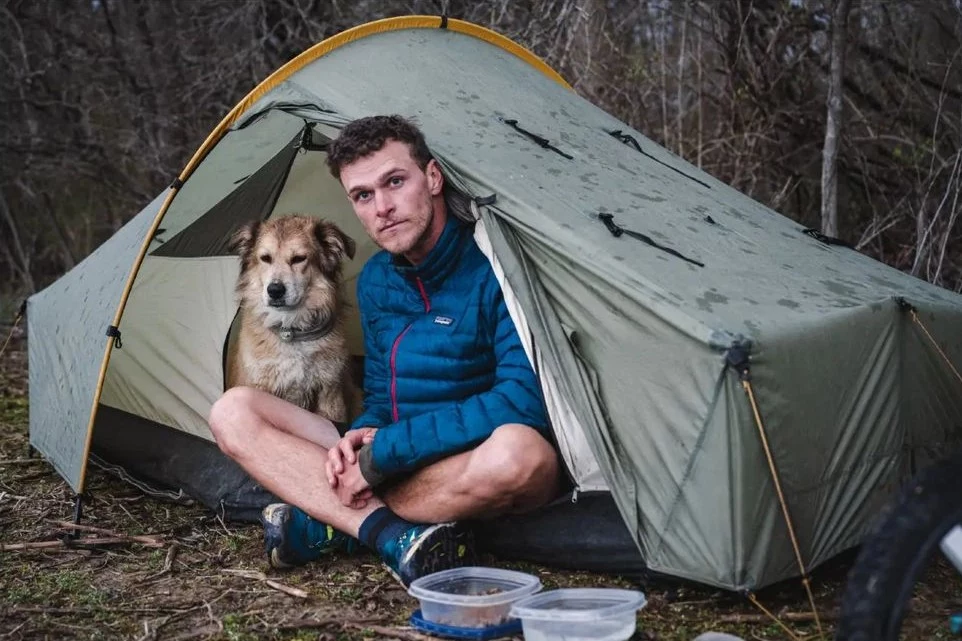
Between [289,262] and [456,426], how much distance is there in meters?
1.43

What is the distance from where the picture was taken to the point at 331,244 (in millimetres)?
4227

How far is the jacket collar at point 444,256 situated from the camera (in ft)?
10.5

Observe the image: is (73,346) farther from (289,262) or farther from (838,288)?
(838,288)

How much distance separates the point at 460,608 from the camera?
2631mm

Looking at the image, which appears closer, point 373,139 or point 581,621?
point 581,621

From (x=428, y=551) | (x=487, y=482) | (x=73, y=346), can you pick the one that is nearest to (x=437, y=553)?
(x=428, y=551)

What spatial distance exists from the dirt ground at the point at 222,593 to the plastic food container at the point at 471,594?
11 centimetres

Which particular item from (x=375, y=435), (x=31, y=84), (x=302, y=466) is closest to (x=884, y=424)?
(x=375, y=435)

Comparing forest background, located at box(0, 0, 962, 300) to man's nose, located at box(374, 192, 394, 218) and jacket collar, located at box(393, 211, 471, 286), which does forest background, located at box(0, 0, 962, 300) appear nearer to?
jacket collar, located at box(393, 211, 471, 286)

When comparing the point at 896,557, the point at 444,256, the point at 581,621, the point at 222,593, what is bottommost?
the point at 222,593

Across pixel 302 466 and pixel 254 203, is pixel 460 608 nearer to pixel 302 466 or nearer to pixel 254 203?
pixel 302 466

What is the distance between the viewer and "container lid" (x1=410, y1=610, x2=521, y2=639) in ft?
8.52

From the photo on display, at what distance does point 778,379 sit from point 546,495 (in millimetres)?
805

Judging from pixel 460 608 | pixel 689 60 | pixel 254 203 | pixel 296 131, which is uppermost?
pixel 689 60
